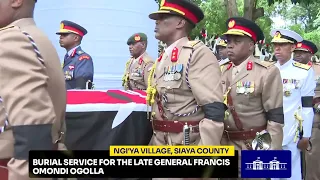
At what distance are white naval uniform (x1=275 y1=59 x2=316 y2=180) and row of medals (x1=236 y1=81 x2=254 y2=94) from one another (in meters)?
1.34

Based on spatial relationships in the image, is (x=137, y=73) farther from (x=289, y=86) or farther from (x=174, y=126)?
(x=174, y=126)

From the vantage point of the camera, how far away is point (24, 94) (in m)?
1.88

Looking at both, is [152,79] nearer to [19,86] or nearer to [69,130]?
[69,130]

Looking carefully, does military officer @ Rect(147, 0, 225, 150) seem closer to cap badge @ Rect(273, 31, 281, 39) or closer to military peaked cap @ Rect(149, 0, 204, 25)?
military peaked cap @ Rect(149, 0, 204, 25)

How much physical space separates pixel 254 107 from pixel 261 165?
54 cm

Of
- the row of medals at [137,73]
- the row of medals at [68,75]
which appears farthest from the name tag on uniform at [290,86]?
the row of medals at [137,73]

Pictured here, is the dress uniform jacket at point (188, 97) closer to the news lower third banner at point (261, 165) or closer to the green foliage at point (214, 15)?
the news lower third banner at point (261, 165)

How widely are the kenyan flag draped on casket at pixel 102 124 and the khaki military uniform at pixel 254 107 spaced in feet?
2.63

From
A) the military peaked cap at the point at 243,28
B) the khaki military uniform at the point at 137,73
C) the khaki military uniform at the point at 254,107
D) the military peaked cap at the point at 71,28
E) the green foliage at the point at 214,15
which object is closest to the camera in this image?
the khaki military uniform at the point at 254,107

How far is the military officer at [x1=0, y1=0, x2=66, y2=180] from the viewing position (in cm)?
188

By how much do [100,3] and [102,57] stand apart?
35.5 inches

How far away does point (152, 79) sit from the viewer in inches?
146

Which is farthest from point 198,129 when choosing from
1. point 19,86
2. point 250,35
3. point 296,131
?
point 296,131

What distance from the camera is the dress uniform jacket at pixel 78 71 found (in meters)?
5.85
